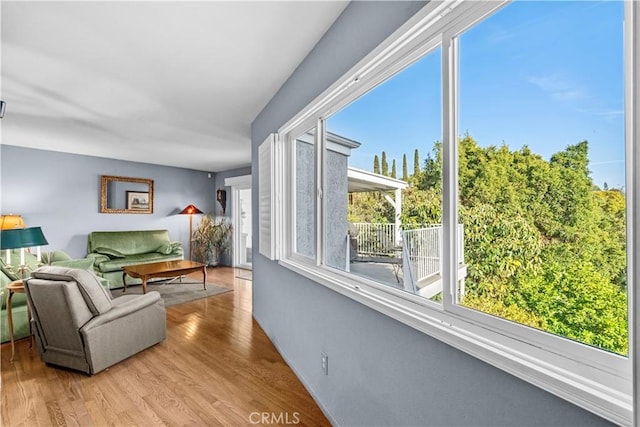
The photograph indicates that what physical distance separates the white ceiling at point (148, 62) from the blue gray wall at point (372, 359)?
0.26m

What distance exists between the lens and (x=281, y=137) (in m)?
2.81

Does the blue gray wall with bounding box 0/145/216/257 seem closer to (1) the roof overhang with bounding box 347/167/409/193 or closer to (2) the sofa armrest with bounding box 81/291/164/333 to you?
(2) the sofa armrest with bounding box 81/291/164/333

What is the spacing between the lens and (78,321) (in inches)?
93.1

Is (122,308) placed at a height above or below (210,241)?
below

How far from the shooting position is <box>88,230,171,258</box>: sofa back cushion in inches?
221

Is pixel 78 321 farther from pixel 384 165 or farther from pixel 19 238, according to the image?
pixel 384 165

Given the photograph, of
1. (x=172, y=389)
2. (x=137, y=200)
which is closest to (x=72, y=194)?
(x=137, y=200)

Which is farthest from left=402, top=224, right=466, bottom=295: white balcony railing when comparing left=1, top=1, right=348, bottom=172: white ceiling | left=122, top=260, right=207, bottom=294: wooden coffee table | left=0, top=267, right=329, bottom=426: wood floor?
left=122, top=260, right=207, bottom=294: wooden coffee table

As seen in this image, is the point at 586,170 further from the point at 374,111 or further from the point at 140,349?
the point at 140,349

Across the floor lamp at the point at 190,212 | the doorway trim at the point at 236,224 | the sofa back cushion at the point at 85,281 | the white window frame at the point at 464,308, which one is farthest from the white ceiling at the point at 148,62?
the doorway trim at the point at 236,224

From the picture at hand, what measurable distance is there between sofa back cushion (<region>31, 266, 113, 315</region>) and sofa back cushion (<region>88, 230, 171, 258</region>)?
3481 millimetres

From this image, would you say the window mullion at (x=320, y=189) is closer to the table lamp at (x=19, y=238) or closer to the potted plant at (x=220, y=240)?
the table lamp at (x=19, y=238)

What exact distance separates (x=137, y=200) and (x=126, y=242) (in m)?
0.95

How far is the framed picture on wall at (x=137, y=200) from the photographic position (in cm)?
632
